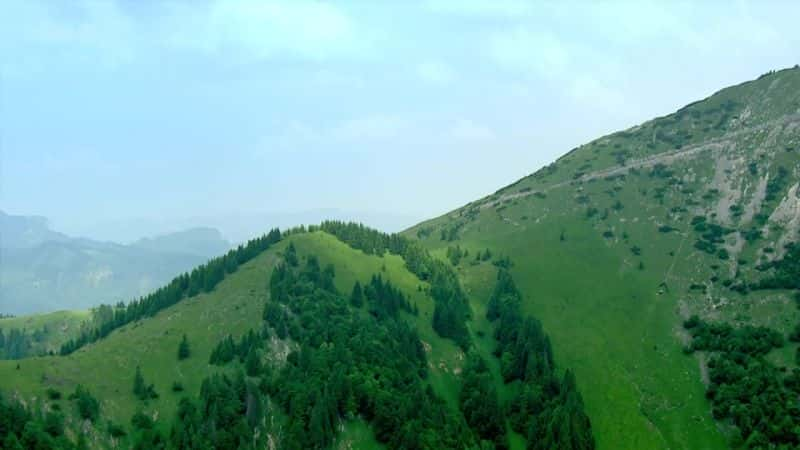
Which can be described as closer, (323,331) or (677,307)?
(323,331)

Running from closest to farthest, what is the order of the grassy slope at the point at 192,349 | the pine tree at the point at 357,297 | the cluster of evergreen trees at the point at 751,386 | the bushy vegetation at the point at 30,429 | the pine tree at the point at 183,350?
the bushy vegetation at the point at 30,429 < the cluster of evergreen trees at the point at 751,386 < the grassy slope at the point at 192,349 < the pine tree at the point at 183,350 < the pine tree at the point at 357,297

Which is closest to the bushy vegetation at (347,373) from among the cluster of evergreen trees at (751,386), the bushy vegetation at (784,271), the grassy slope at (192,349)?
the grassy slope at (192,349)

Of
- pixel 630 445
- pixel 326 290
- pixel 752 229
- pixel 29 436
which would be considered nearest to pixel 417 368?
pixel 326 290

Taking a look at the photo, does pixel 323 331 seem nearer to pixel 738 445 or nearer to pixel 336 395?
pixel 336 395

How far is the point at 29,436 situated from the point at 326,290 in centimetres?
8144

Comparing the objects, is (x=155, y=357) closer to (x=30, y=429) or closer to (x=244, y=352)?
(x=244, y=352)

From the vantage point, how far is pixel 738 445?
123688mm

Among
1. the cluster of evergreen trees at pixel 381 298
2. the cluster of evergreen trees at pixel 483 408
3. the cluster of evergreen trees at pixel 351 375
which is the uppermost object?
the cluster of evergreen trees at pixel 381 298

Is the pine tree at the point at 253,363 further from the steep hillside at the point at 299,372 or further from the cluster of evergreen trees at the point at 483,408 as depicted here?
the cluster of evergreen trees at the point at 483,408

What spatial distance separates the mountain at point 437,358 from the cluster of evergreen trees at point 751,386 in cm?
38

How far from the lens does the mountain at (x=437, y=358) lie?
121 metres

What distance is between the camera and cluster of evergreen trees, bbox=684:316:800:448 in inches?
4734

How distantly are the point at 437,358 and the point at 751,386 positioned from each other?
71869mm

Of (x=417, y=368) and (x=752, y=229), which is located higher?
(x=752, y=229)
